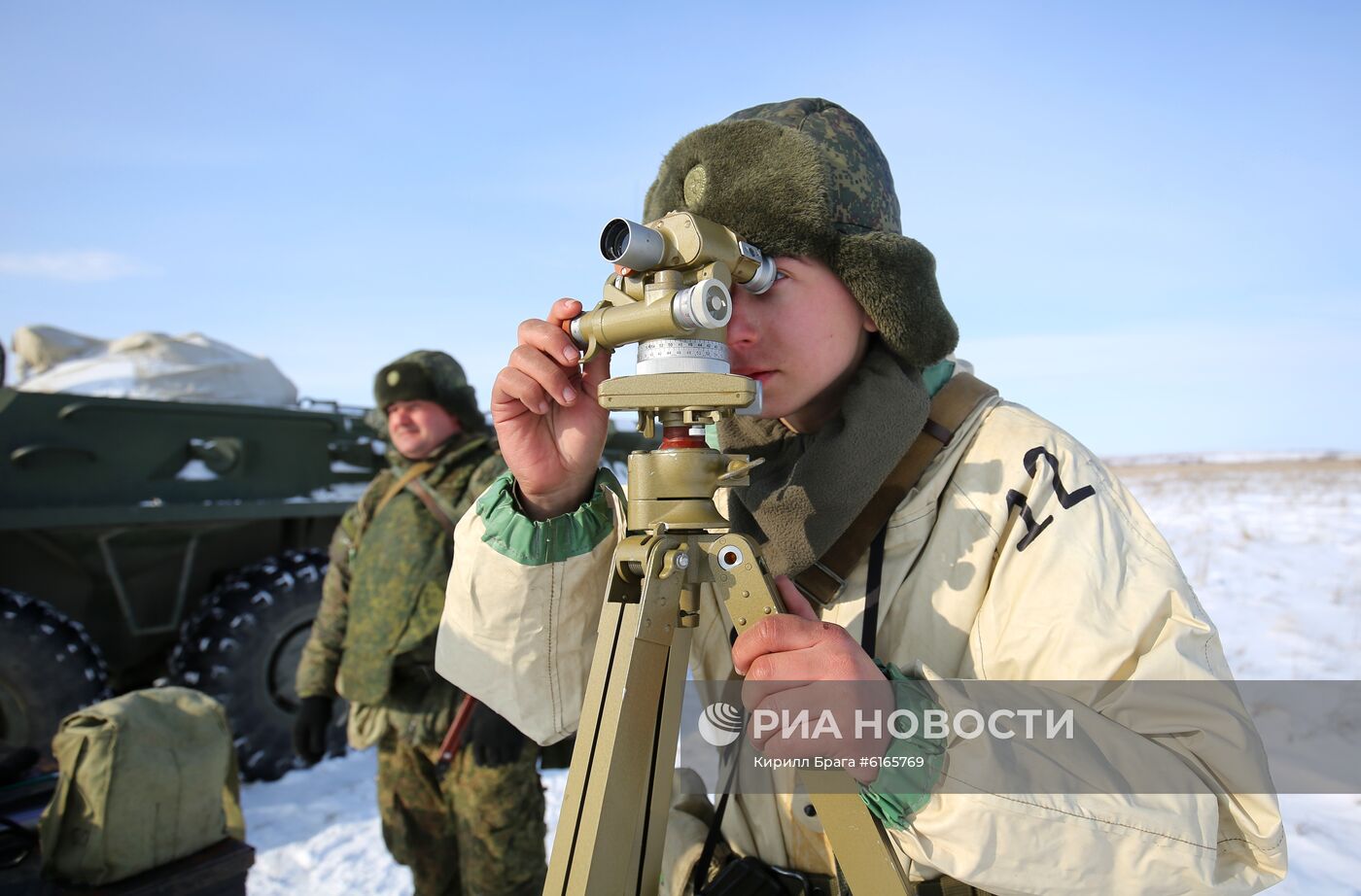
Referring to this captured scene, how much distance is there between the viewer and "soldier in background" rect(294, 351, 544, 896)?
339 cm

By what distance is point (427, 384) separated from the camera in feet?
13.5

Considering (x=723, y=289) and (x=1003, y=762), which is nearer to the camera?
(x=1003, y=762)

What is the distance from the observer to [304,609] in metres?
5.41

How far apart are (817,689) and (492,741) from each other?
262cm

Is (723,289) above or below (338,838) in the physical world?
above

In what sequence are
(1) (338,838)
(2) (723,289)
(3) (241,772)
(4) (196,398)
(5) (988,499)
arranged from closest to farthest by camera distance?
(2) (723,289), (5) (988,499), (1) (338,838), (3) (241,772), (4) (196,398)

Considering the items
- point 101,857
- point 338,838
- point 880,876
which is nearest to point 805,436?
point 880,876

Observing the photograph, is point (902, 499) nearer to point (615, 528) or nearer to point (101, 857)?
point (615, 528)

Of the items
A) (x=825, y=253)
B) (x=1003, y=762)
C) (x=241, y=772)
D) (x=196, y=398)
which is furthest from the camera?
(x=196, y=398)

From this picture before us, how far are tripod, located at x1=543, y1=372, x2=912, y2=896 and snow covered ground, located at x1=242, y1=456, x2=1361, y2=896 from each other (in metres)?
3.34

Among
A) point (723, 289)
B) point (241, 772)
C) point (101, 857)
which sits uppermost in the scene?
point (723, 289)

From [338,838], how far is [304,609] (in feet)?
5.13

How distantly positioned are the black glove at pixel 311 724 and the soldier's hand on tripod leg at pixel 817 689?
3.47 m

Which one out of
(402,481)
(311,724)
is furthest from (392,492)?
(311,724)
